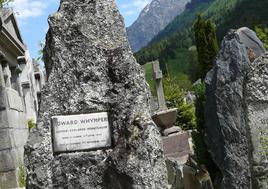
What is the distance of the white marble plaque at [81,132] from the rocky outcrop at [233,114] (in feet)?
6.91

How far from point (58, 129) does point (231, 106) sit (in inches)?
103

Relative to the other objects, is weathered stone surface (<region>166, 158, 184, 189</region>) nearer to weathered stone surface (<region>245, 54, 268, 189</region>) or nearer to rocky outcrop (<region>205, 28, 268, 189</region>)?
rocky outcrop (<region>205, 28, 268, 189</region>)

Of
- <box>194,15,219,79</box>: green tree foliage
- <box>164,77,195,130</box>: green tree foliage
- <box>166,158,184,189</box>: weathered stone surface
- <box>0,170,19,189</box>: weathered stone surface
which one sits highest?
<box>194,15,219,79</box>: green tree foliage

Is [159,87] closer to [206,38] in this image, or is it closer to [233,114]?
[206,38]

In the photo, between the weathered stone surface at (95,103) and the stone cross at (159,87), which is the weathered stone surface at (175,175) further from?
the stone cross at (159,87)

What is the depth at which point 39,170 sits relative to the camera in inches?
178

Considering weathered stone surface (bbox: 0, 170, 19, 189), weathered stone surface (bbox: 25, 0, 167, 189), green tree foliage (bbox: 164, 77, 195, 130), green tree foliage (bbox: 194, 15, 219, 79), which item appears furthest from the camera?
green tree foliage (bbox: 194, 15, 219, 79)

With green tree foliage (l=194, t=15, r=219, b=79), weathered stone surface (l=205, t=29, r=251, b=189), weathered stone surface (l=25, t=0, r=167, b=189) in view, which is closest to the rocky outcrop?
weathered stone surface (l=205, t=29, r=251, b=189)

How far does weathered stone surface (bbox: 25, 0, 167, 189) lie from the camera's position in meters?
4.45

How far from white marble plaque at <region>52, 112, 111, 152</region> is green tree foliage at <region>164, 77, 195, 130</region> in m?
16.8

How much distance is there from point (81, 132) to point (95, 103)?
338 mm

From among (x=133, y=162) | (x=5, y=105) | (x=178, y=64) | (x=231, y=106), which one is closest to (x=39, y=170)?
(x=133, y=162)

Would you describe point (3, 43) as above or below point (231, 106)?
above

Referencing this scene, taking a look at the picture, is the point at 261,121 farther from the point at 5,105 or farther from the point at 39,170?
the point at 5,105
